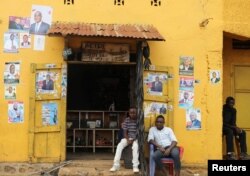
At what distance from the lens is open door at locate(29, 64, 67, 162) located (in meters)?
9.06

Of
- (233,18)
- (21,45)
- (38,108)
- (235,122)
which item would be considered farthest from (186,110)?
(21,45)

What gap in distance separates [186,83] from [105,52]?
1.81 metres

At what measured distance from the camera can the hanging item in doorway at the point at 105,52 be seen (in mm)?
9328

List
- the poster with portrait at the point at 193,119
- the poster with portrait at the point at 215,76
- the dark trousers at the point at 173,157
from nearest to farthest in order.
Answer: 1. the dark trousers at the point at 173,157
2. the poster with portrait at the point at 193,119
3. the poster with portrait at the point at 215,76

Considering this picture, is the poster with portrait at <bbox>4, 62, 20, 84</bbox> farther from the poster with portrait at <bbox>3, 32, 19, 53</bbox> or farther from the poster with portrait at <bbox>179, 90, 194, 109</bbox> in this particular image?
the poster with portrait at <bbox>179, 90, 194, 109</bbox>

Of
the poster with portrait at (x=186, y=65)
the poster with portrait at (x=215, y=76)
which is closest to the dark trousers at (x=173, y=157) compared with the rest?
the poster with portrait at (x=186, y=65)

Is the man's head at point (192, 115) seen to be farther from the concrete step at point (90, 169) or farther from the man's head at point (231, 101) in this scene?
the concrete step at point (90, 169)

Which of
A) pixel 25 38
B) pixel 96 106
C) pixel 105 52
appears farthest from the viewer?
pixel 96 106

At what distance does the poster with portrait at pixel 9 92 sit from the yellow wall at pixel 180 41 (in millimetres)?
259

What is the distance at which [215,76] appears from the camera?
9.80 m

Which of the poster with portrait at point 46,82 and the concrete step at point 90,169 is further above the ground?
the poster with portrait at point 46,82

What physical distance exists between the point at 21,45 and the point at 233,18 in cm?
446

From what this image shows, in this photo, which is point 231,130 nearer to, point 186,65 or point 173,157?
point 186,65

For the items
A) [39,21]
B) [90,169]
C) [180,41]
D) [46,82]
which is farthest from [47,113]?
[180,41]
